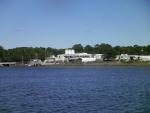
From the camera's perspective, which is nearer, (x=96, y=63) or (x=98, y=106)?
(x=98, y=106)

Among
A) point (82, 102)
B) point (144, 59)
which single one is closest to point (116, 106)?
point (82, 102)

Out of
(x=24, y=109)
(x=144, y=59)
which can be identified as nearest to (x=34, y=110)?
(x=24, y=109)

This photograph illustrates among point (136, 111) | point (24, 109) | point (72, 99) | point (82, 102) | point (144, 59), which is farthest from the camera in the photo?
point (144, 59)

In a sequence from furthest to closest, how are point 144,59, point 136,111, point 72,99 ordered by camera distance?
1. point 144,59
2. point 72,99
3. point 136,111

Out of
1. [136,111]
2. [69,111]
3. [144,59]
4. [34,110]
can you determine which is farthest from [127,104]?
[144,59]

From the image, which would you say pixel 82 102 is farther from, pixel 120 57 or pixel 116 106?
pixel 120 57

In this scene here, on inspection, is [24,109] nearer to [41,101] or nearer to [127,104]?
[41,101]

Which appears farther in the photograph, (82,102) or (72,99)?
(72,99)

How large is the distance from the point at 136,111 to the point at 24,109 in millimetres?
8052

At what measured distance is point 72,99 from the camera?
116 ft

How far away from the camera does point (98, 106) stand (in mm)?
30328

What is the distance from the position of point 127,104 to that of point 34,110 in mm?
7240

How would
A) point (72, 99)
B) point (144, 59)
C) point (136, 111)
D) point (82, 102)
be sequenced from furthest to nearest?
point (144, 59) → point (72, 99) → point (82, 102) → point (136, 111)

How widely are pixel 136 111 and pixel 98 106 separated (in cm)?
366
